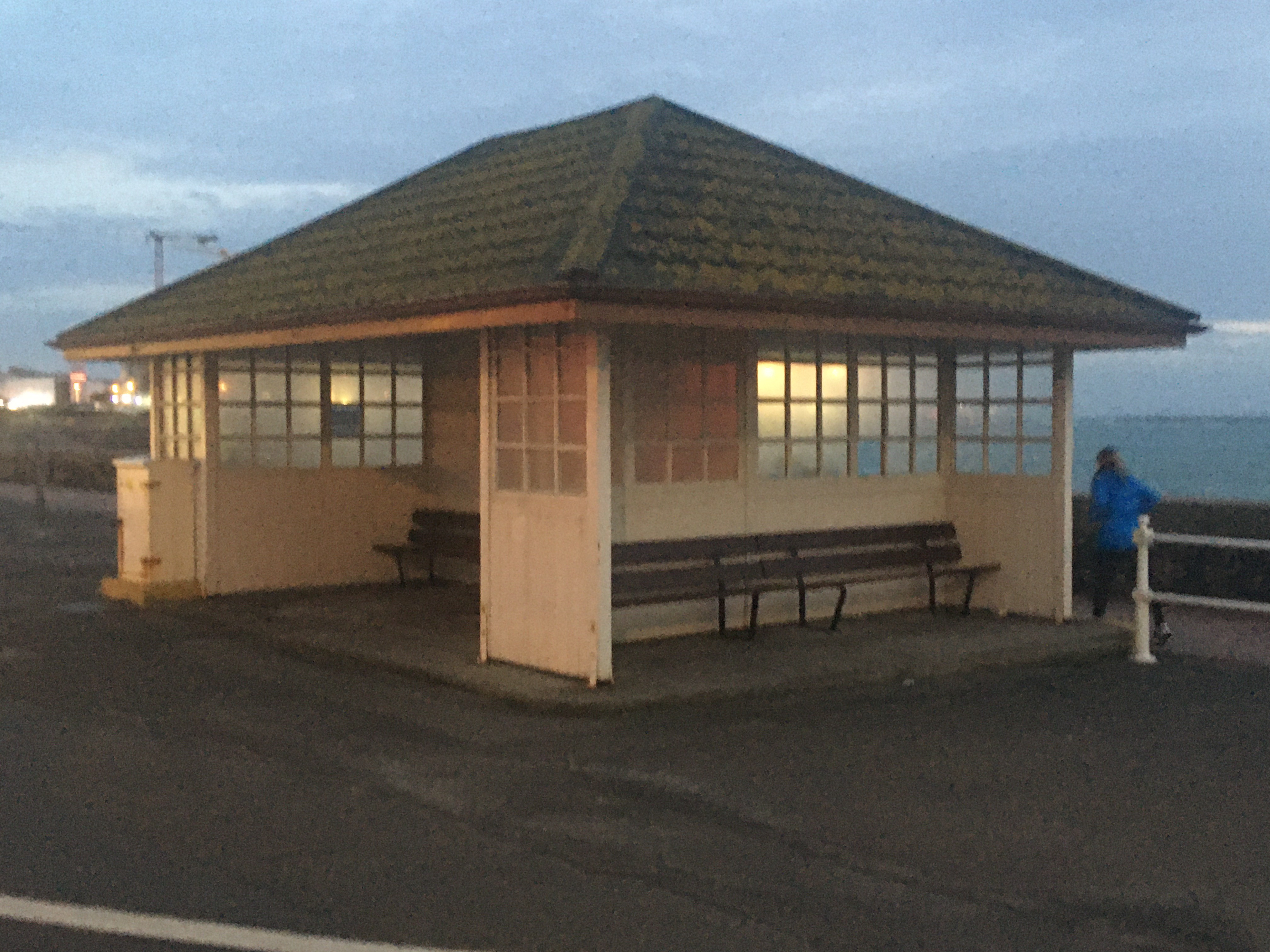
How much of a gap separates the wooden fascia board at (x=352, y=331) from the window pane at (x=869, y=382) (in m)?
3.91

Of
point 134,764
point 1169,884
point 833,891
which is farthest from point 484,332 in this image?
point 1169,884

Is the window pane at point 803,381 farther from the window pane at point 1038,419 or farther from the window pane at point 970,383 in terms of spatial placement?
the window pane at point 1038,419

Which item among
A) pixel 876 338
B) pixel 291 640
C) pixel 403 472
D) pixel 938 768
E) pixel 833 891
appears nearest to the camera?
pixel 833 891

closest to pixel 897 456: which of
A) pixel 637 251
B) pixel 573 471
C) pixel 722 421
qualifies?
pixel 722 421

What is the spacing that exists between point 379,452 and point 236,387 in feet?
5.50

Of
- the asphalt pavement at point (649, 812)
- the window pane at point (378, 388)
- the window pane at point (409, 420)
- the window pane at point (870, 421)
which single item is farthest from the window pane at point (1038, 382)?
the window pane at point (378, 388)

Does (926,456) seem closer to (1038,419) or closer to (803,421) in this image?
(1038,419)

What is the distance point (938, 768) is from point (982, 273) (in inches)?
195

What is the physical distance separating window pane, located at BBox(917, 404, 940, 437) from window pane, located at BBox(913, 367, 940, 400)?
8 cm

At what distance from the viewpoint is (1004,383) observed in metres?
11.6

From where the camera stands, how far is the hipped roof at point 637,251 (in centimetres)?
838

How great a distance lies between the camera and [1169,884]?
534cm

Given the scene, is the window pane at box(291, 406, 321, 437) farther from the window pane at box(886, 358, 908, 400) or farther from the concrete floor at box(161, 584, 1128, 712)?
the window pane at box(886, 358, 908, 400)

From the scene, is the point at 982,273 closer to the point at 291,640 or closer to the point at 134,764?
the point at 291,640
